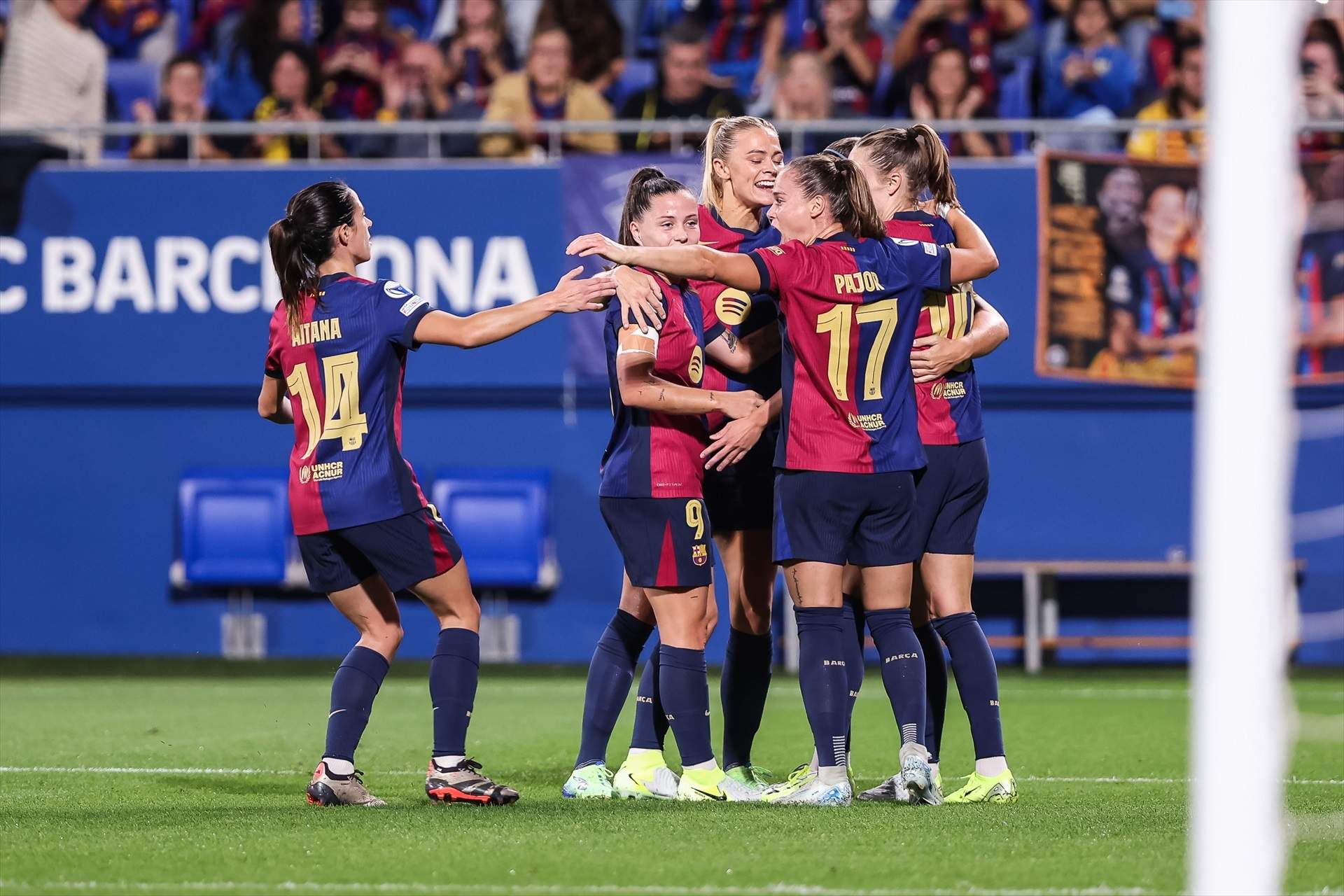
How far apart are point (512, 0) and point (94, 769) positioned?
8.83m

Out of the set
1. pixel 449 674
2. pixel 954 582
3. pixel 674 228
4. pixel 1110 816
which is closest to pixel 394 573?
pixel 449 674

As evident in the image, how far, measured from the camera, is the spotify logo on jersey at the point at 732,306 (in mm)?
5840

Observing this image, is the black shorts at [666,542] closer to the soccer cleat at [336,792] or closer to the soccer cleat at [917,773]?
Result: the soccer cleat at [917,773]

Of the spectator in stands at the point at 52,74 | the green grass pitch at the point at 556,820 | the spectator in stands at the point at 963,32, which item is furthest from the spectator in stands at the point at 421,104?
the green grass pitch at the point at 556,820

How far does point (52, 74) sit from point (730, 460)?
8.68 metres

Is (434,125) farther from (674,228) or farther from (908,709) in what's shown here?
(908,709)

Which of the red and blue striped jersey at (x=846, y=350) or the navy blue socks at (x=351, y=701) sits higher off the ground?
the red and blue striped jersey at (x=846, y=350)

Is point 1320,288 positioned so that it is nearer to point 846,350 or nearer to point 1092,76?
point 1092,76

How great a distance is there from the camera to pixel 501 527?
451 inches

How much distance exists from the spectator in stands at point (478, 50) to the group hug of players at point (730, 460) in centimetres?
720

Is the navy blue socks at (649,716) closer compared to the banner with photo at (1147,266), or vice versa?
the navy blue socks at (649,716)

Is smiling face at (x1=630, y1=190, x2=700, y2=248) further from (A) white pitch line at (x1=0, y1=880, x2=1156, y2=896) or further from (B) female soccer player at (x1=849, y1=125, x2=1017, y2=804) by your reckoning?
(A) white pitch line at (x1=0, y1=880, x2=1156, y2=896)

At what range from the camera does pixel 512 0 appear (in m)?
14.0

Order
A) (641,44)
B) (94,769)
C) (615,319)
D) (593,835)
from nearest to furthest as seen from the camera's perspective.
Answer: (593,835) → (615,319) → (94,769) → (641,44)
